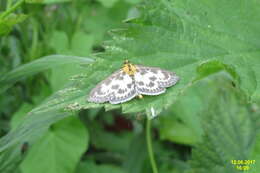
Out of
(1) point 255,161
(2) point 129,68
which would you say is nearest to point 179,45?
(2) point 129,68

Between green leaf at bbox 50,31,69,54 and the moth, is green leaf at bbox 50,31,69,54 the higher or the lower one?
the higher one

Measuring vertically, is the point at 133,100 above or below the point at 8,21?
below

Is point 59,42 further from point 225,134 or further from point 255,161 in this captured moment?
point 255,161

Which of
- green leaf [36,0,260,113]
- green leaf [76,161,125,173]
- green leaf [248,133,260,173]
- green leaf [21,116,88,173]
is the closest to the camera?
green leaf [248,133,260,173]

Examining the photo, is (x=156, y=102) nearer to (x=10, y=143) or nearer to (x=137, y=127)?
(x=10, y=143)

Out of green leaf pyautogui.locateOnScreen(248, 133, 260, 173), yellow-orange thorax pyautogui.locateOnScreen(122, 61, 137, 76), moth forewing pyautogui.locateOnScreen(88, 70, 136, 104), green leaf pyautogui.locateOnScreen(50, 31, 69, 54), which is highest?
green leaf pyautogui.locateOnScreen(50, 31, 69, 54)

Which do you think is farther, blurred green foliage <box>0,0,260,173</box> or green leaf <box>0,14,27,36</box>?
green leaf <box>0,14,27,36</box>

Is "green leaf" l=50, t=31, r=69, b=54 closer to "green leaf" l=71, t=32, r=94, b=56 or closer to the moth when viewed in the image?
"green leaf" l=71, t=32, r=94, b=56

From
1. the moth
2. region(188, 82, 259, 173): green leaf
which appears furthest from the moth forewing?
region(188, 82, 259, 173): green leaf
